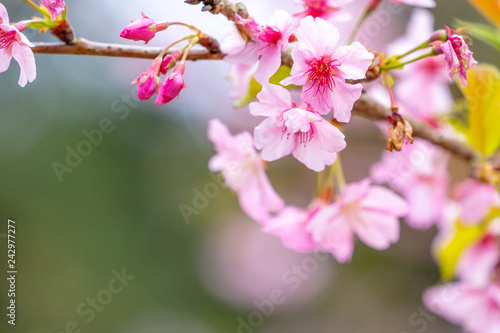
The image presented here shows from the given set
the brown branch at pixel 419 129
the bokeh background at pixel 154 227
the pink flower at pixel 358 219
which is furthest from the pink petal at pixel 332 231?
the bokeh background at pixel 154 227

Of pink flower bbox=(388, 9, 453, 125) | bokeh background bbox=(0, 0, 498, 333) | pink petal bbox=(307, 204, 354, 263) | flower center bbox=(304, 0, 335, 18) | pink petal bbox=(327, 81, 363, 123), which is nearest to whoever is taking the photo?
pink petal bbox=(327, 81, 363, 123)

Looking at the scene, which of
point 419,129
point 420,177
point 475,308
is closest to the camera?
point 419,129

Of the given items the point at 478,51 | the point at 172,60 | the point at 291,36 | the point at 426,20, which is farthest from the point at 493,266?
the point at 478,51

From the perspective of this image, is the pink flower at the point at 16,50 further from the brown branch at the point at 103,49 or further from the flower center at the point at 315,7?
the flower center at the point at 315,7

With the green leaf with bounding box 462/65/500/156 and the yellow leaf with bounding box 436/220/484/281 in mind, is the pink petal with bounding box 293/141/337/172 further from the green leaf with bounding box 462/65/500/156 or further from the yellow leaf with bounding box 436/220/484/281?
the yellow leaf with bounding box 436/220/484/281

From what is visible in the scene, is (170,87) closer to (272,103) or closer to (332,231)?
(272,103)

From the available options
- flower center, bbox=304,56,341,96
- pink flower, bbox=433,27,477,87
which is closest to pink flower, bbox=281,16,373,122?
flower center, bbox=304,56,341,96

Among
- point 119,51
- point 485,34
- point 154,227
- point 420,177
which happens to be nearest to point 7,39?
point 119,51
